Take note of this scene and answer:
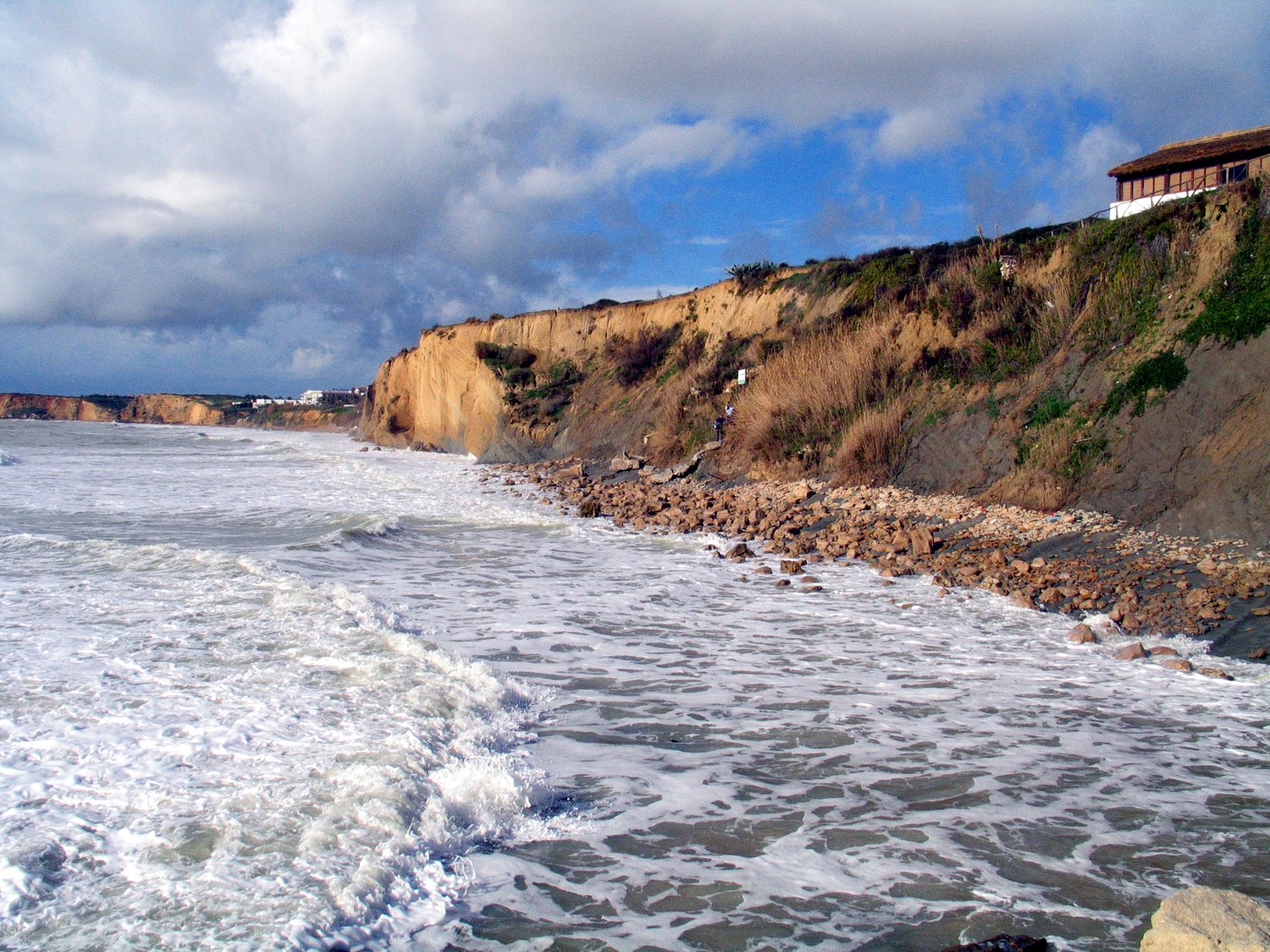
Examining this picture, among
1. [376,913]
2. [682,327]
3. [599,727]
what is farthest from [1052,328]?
[682,327]

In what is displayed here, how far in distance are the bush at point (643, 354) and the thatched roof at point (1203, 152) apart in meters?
14.5

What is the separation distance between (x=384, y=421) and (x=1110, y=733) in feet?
153

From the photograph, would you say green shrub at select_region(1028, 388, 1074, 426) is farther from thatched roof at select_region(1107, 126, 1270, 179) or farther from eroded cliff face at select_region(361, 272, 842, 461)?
thatched roof at select_region(1107, 126, 1270, 179)

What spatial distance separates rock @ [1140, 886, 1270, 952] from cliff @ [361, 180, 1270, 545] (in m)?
7.05

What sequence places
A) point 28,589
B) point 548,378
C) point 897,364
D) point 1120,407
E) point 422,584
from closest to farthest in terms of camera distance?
point 28,589
point 422,584
point 1120,407
point 897,364
point 548,378

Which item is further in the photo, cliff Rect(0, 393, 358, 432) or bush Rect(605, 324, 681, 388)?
cliff Rect(0, 393, 358, 432)

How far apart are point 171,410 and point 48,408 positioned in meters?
24.4

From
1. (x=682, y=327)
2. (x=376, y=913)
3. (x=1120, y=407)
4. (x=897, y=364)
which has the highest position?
(x=682, y=327)

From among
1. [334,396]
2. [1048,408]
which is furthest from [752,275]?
[334,396]

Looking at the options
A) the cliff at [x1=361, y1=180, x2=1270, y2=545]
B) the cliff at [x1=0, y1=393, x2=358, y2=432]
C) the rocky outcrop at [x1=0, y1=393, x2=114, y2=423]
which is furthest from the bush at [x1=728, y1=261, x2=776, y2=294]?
the rocky outcrop at [x1=0, y1=393, x2=114, y2=423]

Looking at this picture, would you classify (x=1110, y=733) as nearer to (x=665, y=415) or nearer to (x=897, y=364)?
(x=897, y=364)

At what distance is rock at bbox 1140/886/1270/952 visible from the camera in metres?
2.72

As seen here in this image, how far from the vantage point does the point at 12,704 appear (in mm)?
5465

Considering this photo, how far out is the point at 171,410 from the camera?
117250mm
